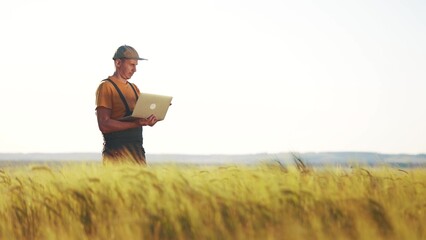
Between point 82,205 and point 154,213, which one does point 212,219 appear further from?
point 82,205

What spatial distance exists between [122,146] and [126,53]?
825 millimetres

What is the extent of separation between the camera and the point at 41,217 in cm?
471

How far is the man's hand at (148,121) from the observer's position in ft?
21.8

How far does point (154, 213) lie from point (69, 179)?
1.20 meters

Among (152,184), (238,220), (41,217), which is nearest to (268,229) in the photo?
(238,220)

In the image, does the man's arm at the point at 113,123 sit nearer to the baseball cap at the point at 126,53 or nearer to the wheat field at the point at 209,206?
the baseball cap at the point at 126,53

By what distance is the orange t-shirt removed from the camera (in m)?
6.68

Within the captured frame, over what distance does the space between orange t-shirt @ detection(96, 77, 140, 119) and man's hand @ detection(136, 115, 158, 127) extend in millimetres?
192

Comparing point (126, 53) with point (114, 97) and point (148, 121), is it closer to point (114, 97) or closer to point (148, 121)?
point (114, 97)

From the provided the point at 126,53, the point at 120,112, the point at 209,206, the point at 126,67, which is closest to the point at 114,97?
the point at 120,112

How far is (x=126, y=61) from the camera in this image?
22.3 feet

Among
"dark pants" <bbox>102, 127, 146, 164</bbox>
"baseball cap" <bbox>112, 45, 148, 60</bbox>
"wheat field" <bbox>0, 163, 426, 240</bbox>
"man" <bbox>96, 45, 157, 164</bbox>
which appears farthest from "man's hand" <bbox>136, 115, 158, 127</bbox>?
"wheat field" <bbox>0, 163, 426, 240</bbox>

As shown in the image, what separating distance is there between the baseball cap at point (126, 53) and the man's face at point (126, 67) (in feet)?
0.11

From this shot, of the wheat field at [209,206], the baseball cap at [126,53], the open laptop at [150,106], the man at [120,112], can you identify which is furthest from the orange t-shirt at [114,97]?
the wheat field at [209,206]
